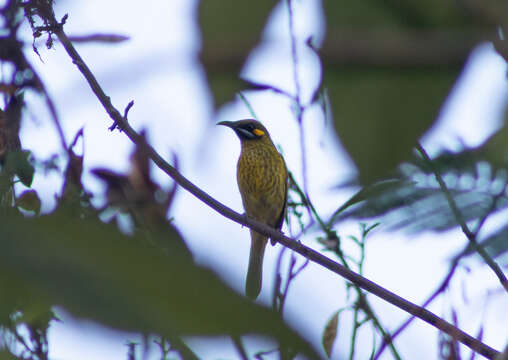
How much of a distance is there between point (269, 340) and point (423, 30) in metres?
0.29

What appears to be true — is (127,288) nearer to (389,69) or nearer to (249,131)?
(389,69)

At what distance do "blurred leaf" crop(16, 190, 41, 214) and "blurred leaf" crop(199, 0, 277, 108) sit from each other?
188 centimetres

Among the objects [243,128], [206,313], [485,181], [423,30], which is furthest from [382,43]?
[243,128]

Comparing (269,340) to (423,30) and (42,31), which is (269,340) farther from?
(42,31)

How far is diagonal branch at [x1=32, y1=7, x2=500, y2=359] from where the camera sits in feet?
4.49

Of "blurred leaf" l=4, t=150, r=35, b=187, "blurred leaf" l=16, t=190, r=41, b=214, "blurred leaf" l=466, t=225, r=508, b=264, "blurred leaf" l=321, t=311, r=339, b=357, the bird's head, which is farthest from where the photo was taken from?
the bird's head

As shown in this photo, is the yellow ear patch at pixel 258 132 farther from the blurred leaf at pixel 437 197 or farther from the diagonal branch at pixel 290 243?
the blurred leaf at pixel 437 197

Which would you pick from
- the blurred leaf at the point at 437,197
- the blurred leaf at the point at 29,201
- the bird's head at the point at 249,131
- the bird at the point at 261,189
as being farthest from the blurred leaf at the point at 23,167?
the bird's head at the point at 249,131

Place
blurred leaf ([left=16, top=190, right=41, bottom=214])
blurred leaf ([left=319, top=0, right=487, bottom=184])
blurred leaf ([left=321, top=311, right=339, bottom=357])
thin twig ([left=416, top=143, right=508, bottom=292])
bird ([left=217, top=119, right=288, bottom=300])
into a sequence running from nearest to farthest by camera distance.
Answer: blurred leaf ([left=319, top=0, right=487, bottom=184]), thin twig ([left=416, top=143, right=508, bottom=292]), blurred leaf ([left=16, top=190, right=41, bottom=214]), blurred leaf ([left=321, top=311, right=339, bottom=357]), bird ([left=217, top=119, right=288, bottom=300])

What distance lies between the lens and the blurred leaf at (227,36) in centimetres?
48

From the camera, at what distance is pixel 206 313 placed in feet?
0.93

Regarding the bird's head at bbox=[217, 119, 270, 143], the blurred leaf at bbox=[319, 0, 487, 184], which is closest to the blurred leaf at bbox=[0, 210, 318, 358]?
the blurred leaf at bbox=[319, 0, 487, 184]

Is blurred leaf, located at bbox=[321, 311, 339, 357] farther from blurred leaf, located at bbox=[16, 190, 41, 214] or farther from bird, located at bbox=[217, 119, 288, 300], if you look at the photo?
bird, located at bbox=[217, 119, 288, 300]

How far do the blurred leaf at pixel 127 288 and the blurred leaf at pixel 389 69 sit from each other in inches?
8.4
